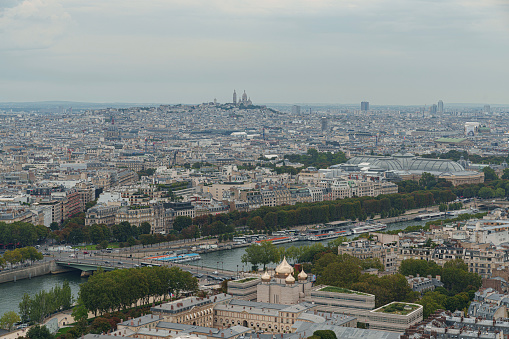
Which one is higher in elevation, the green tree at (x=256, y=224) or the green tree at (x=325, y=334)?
the green tree at (x=325, y=334)

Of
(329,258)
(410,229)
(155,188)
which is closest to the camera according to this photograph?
(329,258)

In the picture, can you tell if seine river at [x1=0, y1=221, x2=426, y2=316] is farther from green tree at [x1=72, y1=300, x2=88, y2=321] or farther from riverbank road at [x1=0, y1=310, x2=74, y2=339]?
green tree at [x1=72, y1=300, x2=88, y2=321]

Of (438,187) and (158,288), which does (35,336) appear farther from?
(438,187)

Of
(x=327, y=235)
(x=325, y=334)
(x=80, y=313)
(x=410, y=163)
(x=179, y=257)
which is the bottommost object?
(x=327, y=235)

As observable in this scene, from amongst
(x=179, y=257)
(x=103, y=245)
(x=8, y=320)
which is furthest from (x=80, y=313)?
(x=103, y=245)

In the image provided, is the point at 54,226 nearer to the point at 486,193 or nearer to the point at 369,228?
the point at 369,228

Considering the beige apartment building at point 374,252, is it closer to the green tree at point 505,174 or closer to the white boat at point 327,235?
the white boat at point 327,235

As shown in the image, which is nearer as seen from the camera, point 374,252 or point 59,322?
point 59,322

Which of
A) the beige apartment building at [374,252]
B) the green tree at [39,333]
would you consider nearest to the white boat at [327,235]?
the beige apartment building at [374,252]

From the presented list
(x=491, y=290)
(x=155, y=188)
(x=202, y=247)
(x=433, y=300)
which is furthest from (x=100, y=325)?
(x=155, y=188)
